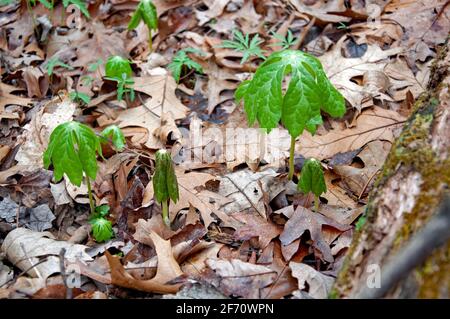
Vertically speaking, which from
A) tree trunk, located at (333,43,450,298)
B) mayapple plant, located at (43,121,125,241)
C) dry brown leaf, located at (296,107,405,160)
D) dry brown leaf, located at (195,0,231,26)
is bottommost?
dry brown leaf, located at (296,107,405,160)

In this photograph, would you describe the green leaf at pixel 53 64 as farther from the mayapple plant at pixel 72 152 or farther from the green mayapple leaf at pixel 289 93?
the green mayapple leaf at pixel 289 93

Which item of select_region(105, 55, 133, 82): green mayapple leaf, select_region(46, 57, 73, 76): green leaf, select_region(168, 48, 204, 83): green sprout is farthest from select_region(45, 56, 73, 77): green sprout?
select_region(168, 48, 204, 83): green sprout

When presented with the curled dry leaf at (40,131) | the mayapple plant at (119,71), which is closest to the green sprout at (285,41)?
the mayapple plant at (119,71)

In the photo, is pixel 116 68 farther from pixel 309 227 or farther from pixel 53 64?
pixel 309 227

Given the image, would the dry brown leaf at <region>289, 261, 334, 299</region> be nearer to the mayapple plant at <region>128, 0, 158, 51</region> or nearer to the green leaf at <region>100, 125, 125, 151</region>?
the green leaf at <region>100, 125, 125, 151</region>

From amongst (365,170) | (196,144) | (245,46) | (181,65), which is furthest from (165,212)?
(245,46)
